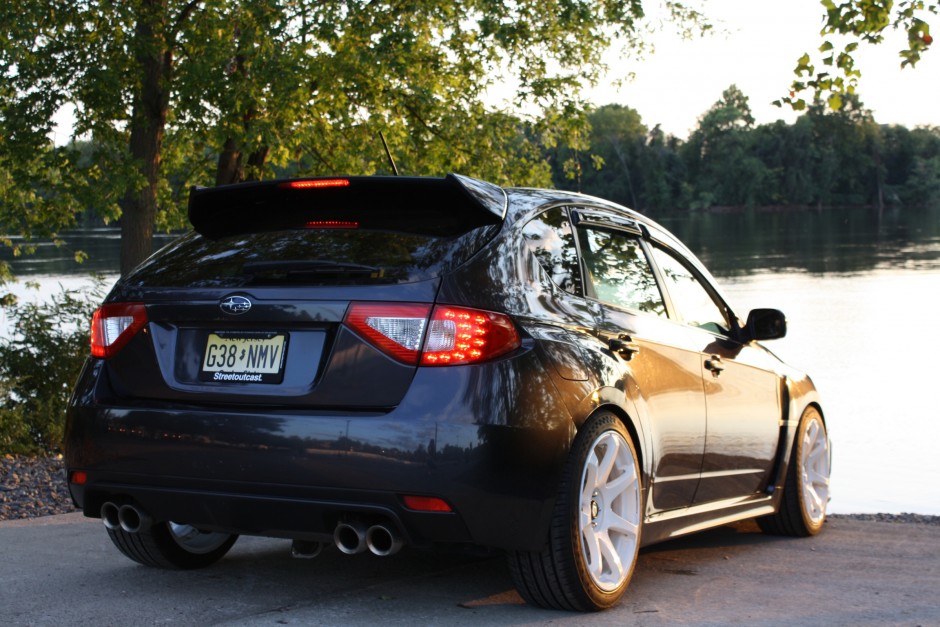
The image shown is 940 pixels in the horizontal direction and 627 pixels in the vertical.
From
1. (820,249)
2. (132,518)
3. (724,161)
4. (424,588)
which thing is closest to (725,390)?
(424,588)

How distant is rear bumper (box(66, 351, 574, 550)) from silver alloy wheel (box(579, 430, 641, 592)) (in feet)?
0.84

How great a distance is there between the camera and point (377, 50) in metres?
13.4

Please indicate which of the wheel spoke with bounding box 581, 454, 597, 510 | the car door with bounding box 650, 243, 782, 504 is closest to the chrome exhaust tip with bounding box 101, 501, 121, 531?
the wheel spoke with bounding box 581, 454, 597, 510

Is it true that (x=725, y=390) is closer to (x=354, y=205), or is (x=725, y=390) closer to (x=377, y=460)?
(x=354, y=205)

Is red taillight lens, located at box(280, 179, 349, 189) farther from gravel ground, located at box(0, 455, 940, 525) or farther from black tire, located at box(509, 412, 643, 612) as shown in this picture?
gravel ground, located at box(0, 455, 940, 525)

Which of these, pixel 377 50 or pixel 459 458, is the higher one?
pixel 377 50

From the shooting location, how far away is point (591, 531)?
15.1ft

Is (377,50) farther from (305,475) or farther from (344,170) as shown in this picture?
(305,475)

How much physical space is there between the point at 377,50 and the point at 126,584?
357 inches

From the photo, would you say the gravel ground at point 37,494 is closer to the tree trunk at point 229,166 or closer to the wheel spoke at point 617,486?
the wheel spoke at point 617,486

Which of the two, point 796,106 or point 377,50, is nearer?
point 796,106

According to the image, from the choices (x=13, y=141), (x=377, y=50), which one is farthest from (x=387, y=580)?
(x=13, y=141)

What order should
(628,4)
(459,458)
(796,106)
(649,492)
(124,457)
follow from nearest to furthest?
(459,458), (124,457), (649,492), (796,106), (628,4)

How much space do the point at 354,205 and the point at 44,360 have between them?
9.25 metres
